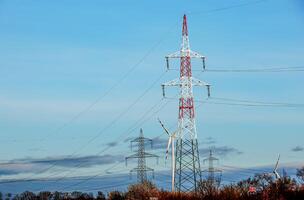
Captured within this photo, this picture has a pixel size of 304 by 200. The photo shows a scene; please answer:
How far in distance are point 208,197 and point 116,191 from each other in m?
24.7

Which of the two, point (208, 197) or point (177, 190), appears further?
point (177, 190)

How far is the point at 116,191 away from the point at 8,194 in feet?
172

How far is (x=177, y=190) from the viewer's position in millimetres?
81062

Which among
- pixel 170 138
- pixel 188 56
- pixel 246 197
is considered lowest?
pixel 246 197

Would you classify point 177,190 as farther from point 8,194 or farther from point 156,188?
point 8,194

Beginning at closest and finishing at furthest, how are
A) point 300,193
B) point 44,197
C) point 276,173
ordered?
point 300,193 < point 276,173 < point 44,197

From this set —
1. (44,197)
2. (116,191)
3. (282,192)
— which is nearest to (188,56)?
(282,192)

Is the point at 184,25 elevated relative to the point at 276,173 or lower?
elevated

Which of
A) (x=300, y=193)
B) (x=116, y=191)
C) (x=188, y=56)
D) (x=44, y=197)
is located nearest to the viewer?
(x=300, y=193)

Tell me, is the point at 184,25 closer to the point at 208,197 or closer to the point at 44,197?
the point at 208,197

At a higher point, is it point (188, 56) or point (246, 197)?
point (188, 56)

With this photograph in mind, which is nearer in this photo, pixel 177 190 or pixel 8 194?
pixel 177 190

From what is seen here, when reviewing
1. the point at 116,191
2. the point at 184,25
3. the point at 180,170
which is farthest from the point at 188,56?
the point at 116,191

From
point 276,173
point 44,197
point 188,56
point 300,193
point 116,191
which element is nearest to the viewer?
point 300,193
